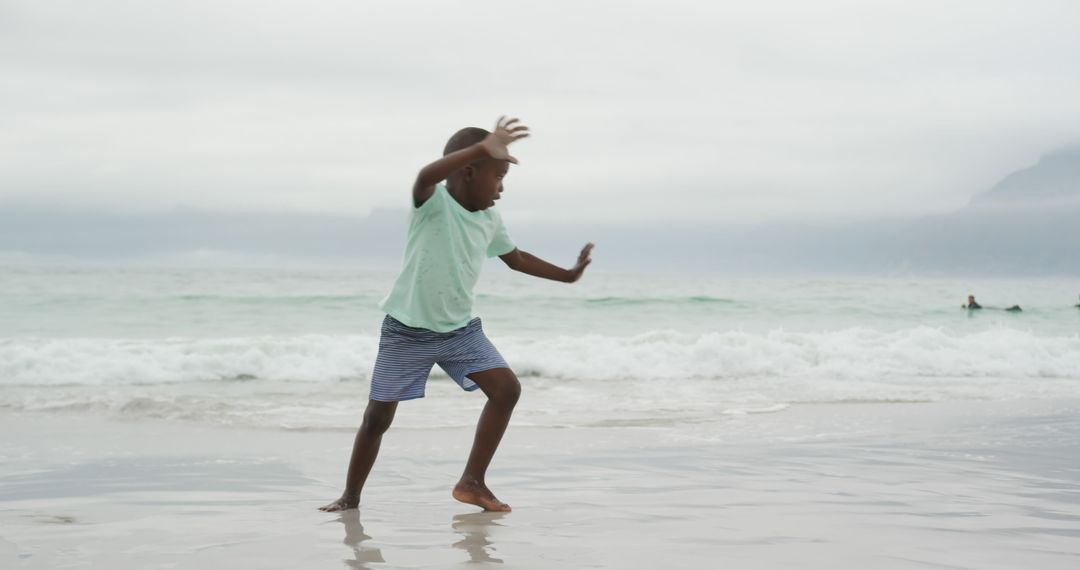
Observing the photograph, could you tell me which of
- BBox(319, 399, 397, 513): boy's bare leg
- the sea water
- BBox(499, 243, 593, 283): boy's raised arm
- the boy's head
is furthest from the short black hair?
the sea water

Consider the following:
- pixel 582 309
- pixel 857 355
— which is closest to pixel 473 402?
pixel 857 355

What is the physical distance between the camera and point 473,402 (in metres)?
8.61

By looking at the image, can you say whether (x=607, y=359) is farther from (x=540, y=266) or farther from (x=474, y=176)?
(x=474, y=176)

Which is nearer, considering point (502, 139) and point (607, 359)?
point (502, 139)

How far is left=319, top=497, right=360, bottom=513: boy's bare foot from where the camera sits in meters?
4.00

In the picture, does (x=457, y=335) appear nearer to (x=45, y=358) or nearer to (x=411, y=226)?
(x=411, y=226)

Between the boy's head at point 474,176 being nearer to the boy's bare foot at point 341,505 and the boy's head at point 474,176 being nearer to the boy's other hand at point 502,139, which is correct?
the boy's other hand at point 502,139

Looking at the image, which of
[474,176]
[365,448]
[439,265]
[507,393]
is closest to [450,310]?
[439,265]

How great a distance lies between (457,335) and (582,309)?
22.2 m

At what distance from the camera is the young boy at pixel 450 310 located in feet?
12.0

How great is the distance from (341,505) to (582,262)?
147 cm

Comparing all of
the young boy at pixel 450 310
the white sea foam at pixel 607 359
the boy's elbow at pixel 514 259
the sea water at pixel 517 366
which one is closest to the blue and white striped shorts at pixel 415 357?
the young boy at pixel 450 310

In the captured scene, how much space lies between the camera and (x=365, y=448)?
3.99 meters

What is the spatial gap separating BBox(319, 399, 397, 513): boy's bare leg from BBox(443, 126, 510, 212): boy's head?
0.90 m
